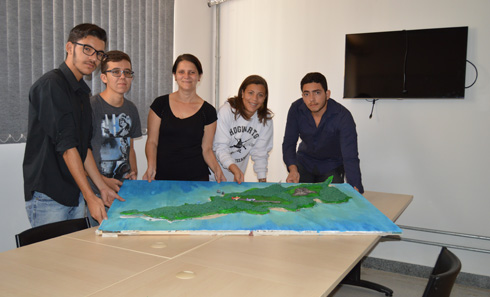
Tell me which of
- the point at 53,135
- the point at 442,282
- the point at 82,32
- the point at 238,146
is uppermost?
the point at 82,32

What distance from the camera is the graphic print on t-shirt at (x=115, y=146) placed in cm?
227

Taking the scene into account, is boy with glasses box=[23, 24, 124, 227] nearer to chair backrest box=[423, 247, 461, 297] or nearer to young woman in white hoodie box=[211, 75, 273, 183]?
young woman in white hoodie box=[211, 75, 273, 183]

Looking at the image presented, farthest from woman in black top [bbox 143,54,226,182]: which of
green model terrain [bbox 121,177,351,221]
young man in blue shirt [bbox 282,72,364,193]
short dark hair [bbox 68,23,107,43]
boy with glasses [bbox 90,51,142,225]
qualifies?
short dark hair [bbox 68,23,107,43]

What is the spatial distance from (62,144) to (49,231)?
36 cm

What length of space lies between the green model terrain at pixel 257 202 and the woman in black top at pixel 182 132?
503 millimetres

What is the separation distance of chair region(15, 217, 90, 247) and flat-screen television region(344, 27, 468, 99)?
8.21 feet

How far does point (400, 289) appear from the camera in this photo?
322 cm

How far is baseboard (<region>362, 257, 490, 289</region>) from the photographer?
10.5 ft

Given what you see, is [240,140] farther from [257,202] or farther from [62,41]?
[62,41]

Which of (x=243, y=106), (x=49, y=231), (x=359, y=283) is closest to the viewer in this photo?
(x=49, y=231)

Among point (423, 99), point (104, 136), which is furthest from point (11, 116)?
point (423, 99)

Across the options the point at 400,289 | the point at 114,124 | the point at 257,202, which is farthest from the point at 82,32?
the point at 400,289

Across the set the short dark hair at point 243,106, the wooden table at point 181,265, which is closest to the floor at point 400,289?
the short dark hair at point 243,106

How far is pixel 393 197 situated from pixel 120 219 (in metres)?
1.70
